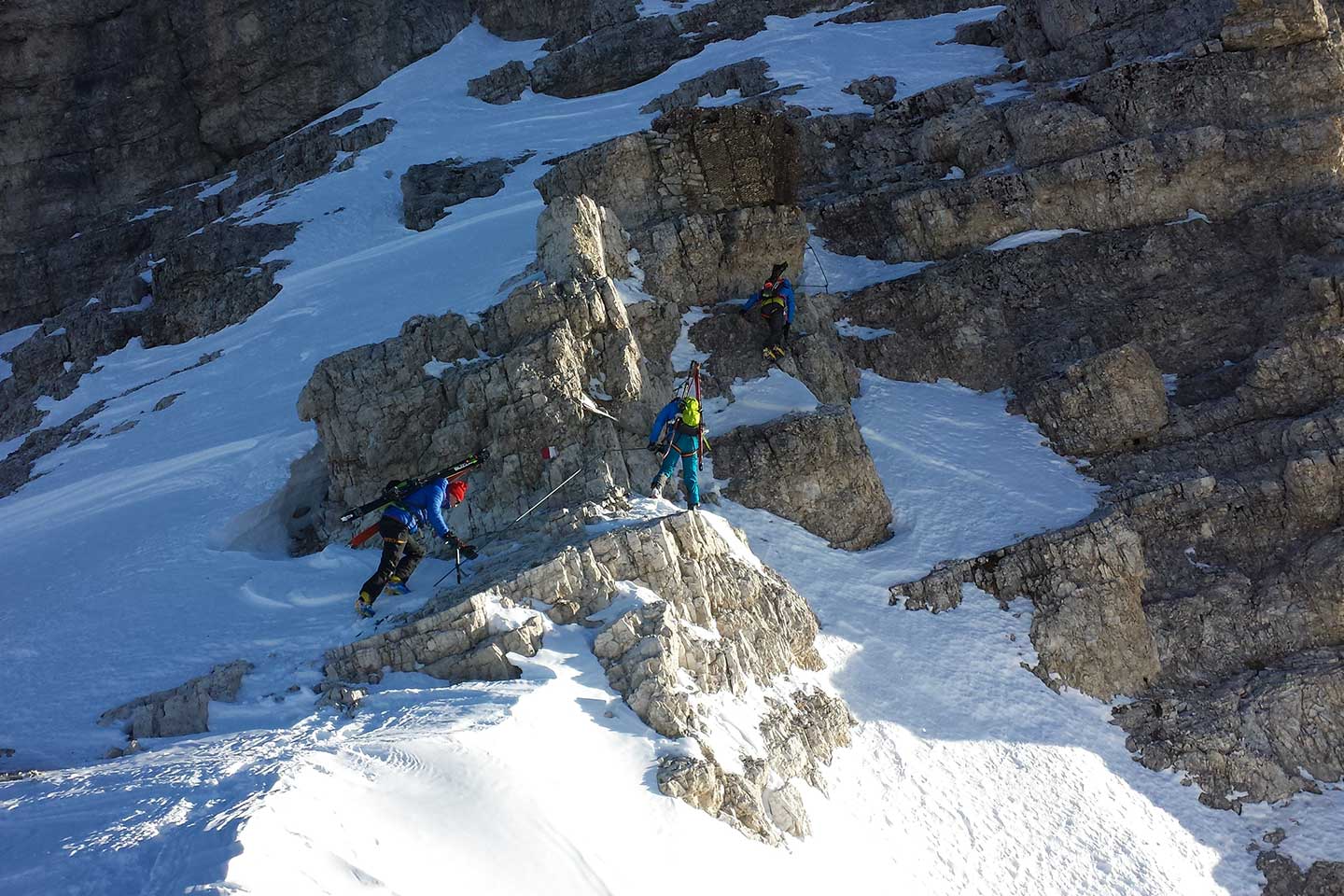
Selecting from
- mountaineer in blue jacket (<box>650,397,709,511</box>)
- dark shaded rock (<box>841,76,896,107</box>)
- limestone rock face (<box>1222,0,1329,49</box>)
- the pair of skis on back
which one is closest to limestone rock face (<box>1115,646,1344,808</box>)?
mountaineer in blue jacket (<box>650,397,709,511</box>)

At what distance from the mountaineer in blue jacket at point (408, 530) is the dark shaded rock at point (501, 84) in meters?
27.9

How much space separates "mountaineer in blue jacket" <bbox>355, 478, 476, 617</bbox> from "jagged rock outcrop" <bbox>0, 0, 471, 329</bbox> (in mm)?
32188

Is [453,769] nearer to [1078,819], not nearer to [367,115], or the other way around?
[1078,819]

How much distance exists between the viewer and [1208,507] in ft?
62.5

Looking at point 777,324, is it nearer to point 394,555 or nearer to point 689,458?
point 689,458

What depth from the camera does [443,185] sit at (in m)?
31.9

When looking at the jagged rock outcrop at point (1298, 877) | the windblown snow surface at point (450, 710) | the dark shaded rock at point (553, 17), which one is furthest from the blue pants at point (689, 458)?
the dark shaded rock at point (553, 17)

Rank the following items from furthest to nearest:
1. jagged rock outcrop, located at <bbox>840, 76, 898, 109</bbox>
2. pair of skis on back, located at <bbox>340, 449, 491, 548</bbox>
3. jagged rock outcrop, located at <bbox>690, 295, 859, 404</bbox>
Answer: jagged rock outcrop, located at <bbox>840, 76, 898, 109</bbox>, jagged rock outcrop, located at <bbox>690, 295, 859, 404</bbox>, pair of skis on back, located at <bbox>340, 449, 491, 548</bbox>

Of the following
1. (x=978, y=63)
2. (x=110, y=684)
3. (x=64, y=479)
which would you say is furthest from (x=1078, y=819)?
(x=978, y=63)

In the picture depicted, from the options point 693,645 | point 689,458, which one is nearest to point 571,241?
point 689,458

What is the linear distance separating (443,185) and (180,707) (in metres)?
22.7

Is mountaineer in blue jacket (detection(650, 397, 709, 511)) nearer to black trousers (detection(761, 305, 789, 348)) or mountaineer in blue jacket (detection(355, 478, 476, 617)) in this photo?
mountaineer in blue jacket (detection(355, 478, 476, 617))

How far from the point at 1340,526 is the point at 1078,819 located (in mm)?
8304

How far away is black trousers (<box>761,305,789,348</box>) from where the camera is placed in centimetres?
2258
